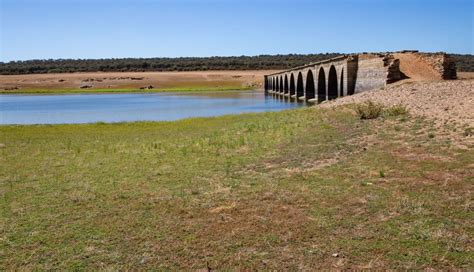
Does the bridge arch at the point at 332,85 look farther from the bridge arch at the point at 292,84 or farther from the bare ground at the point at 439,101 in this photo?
the bridge arch at the point at 292,84

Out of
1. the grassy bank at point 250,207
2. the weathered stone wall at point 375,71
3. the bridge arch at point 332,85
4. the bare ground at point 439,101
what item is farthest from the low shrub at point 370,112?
the bridge arch at point 332,85

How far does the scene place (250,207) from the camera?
7.81 metres

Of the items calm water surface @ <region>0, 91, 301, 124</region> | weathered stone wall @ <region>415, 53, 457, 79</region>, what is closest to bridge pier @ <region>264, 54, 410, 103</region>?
weathered stone wall @ <region>415, 53, 457, 79</region>

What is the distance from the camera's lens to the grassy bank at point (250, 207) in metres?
5.82

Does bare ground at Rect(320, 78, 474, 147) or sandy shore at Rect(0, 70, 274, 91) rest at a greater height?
bare ground at Rect(320, 78, 474, 147)

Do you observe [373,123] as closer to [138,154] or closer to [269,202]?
[138,154]

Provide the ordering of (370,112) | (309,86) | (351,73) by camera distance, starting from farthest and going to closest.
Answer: (309,86) < (351,73) < (370,112)

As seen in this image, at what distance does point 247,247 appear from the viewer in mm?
6117

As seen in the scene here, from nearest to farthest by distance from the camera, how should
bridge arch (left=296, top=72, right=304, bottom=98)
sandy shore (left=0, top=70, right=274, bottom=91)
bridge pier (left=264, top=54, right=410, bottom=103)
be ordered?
bridge pier (left=264, top=54, right=410, bottom=103) < bridge arch (left=296, top=72, right=304, bottom=98) < sandy shore (left=0, top=70, right=274, bottom=91)

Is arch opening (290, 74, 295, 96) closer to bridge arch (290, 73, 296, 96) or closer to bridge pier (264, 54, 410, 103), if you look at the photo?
bridge arch (290, 73, 296, 96)

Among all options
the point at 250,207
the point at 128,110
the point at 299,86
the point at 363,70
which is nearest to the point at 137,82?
the point at 299,86

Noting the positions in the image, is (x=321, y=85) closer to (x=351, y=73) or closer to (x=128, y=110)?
(x=351, y=73)

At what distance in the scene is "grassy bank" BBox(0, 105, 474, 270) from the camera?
5.82 metres

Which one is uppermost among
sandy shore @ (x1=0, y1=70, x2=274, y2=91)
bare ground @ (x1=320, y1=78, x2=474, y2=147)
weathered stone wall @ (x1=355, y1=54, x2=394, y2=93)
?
weathered stone wall @ (x1=355, y1=54, x2=394, y2=93)
